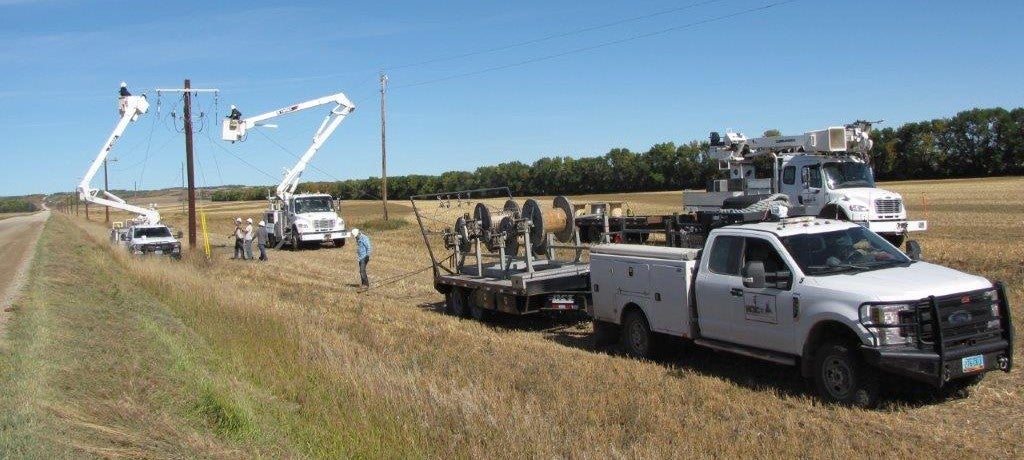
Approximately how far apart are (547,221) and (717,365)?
5.07m

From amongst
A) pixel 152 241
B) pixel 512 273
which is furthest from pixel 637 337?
pixel 152 241

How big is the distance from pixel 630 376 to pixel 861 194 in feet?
42.9

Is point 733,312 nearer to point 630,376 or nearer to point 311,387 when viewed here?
point 630,376

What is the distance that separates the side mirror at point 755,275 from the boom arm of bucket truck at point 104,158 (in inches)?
1343

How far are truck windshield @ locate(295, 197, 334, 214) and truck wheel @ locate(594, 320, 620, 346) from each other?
26.3 metres

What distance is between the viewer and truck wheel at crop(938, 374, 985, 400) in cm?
837

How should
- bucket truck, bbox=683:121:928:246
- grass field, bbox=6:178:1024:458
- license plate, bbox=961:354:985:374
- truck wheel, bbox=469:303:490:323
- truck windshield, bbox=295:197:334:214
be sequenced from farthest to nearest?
truck windshield, bbox=295:197:334:214, bucket truck, bbox=683:121:928:246, truck wheel, bbox=469:303:490:323, license plate, bbox=961:354:985:374, grass field, bbox=6:178:1024:458

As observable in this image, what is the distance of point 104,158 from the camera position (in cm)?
3775

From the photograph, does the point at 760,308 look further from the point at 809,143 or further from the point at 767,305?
the point at 809,143

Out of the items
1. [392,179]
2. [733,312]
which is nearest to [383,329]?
[733,312]

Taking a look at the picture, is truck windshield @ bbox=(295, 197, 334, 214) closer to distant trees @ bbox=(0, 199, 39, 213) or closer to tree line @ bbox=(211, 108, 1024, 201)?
tree line @ bbox=(211, 108, 1024, 201)

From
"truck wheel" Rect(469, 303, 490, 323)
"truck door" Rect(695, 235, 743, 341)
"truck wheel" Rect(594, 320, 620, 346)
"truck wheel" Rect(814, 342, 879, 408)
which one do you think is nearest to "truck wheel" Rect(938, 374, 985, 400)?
"truck wheel" Rect(814, 342, 879, 408)

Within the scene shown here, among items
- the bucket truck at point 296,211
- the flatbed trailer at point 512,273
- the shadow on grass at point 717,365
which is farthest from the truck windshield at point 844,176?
the bucket truck at point 296,211

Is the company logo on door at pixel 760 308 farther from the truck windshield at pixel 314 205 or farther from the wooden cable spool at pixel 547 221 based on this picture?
the truck windshield at pixel 314 205
